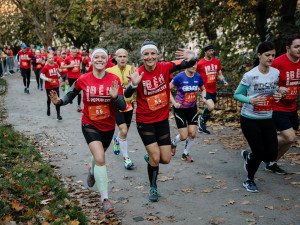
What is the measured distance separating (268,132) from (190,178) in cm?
166

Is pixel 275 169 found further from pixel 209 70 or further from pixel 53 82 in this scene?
pixel 53 82

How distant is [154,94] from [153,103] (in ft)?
0.43

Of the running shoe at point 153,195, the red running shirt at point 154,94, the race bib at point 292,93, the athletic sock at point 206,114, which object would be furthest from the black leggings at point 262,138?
the athletic sock at point 206,114

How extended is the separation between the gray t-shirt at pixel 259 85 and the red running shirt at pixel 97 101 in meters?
1.90

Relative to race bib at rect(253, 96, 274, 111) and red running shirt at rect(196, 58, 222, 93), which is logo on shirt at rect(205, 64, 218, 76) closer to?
red running shirt at rect(196, 58, 222, 93)

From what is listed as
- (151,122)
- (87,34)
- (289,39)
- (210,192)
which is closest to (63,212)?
(151,122)

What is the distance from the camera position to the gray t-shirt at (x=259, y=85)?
5.01 m

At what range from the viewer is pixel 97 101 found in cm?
480

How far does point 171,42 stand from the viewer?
54.6 feet

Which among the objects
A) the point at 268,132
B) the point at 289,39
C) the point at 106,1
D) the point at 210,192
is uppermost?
the point at 106,1

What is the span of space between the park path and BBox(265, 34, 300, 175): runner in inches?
31.4

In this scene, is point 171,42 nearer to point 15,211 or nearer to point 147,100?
point 147,100

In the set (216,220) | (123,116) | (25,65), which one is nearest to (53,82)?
(123,116)

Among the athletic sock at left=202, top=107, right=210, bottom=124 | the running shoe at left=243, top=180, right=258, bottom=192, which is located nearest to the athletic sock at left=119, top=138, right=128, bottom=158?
the running shoe at left=243, top=180, right=258, bottom=192
